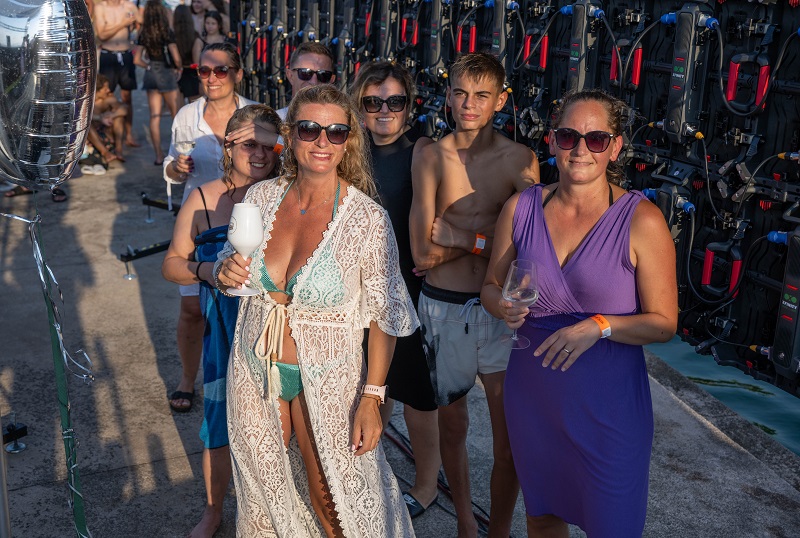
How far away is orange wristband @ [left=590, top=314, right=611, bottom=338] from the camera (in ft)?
8.79

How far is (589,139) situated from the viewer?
2785 mm

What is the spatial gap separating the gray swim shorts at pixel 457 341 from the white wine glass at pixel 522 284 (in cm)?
74

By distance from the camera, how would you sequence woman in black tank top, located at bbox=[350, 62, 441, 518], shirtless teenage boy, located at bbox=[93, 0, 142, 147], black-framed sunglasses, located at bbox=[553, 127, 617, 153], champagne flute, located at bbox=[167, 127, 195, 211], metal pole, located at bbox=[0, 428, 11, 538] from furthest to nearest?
1. shirtless teenage boy, located at bbox=[93, 0, 142, 147]
2. champagne flute, located at bbox=[167, 127, 195, 211]
3. woman in black tank top, located at bbox=[350, 62, 441, 518]
4. black-framed sunglasses, located at bbox=[553, 127, 617, 153]
5. metal pole, located at bbox=[0, 428, 11, 538]

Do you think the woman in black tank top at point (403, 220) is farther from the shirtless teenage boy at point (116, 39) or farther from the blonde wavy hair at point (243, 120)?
Result: the shirtless teenage boy at point (116, 39)

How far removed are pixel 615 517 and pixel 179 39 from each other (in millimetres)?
9099

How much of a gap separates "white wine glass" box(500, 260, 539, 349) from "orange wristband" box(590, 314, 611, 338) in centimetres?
19

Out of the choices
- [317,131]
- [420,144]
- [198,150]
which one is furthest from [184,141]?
[317,131]

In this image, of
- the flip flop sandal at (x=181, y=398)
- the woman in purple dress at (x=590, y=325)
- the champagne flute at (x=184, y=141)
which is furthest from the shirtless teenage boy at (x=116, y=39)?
the woman in purple dress at (x=590, y=325)

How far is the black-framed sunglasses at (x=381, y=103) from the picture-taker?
3.88m

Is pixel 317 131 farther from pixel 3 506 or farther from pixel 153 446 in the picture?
pixel 153 446

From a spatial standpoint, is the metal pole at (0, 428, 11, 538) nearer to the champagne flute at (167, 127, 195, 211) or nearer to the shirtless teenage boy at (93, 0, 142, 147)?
the champagne flute at (167, 127, 195, 211)

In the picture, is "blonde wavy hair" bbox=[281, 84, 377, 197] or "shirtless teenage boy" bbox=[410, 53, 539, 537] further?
"shirtless teenage boy" bbox=[410, 53, 539, 537]

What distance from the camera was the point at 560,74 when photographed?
21.1 feet

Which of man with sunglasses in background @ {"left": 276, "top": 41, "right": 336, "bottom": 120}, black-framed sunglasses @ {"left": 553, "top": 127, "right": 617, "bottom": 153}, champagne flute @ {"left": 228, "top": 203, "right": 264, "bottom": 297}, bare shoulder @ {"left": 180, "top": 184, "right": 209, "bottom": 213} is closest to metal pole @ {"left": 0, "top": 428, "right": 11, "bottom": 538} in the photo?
champagne flute @ {"left": 228, "top": 203, "right": 264, "bottom": 297}
